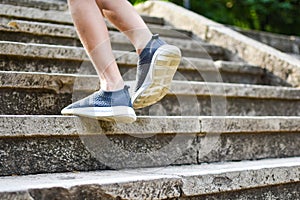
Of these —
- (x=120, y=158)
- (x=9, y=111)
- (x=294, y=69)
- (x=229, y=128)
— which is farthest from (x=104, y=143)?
(x=294, y=69)

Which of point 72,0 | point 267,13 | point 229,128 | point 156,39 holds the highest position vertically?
point 72,0

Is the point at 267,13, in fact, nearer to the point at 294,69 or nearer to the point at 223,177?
the point at 294,69

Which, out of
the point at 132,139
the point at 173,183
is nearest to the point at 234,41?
the point at 132,139

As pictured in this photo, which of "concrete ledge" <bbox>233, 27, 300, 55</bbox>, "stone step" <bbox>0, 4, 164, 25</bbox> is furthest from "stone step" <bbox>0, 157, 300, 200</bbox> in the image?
"concrete ledge" <bbox>233, 27, 300, 55</bbox>

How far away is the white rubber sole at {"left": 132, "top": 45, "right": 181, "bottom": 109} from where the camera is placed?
6.26ft

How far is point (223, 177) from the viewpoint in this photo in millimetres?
1873

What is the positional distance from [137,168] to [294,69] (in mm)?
1850

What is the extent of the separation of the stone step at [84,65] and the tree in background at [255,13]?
97.4 inches

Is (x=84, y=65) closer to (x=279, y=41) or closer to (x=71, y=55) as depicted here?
(x=71, y=55)

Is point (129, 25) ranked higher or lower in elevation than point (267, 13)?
higher

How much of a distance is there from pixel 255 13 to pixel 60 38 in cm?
379

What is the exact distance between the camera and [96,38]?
75.9 inches

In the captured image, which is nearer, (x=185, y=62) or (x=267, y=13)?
(x=185, y=62)

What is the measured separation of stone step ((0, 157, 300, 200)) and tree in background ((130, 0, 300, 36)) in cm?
392
